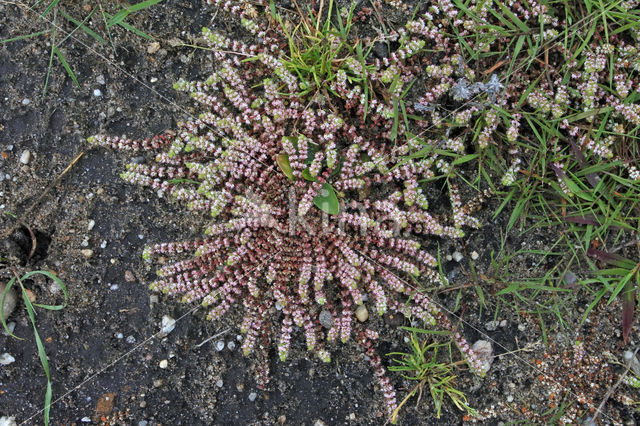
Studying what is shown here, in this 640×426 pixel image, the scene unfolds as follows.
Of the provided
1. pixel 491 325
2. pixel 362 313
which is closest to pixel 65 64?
pixel 362 313

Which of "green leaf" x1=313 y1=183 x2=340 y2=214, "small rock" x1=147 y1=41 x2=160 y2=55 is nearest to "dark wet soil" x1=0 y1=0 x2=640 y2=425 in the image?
"small rock" x1=147 y1=41 x2=160 y2=55

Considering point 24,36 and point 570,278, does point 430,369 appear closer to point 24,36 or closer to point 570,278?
point 570,278

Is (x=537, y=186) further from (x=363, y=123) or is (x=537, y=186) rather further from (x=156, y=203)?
(x=156, y=203)

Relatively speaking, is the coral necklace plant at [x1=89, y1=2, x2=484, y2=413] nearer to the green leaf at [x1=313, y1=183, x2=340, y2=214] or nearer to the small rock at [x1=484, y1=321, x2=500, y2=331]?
the green leaf at [x1=313, y1=183, x2=340, y2=214]

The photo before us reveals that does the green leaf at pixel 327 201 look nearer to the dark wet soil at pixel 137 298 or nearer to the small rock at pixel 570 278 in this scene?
the dark wet soil at pixel 137 298

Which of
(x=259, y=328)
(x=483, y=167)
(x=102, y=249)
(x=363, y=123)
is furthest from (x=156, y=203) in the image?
(x=483, y=167)

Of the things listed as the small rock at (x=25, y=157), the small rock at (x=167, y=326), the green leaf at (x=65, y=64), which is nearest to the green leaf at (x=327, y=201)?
the small rock at (x=167, y=326)
